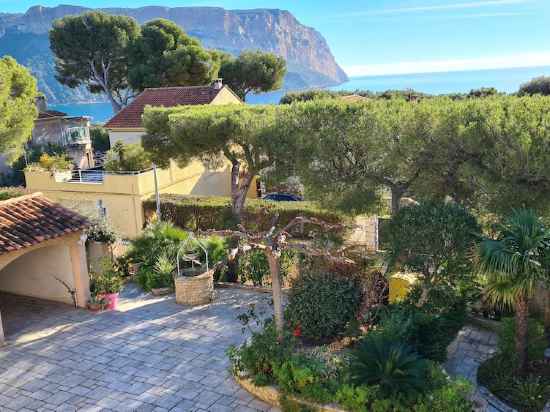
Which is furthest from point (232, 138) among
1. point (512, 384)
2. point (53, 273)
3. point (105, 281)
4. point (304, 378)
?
point (512, 384)

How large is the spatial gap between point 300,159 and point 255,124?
235 centimetres

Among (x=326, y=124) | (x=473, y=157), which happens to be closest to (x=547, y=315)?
(x=473, y=157)

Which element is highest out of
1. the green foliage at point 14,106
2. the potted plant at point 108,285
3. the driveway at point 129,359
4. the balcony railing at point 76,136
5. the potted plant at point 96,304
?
the green foliage at point 14,106

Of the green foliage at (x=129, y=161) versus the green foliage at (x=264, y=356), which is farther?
the green foliage at (x=129, y=161)

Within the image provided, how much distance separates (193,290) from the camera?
45.6 ft

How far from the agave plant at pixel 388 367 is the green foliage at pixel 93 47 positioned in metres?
44.0

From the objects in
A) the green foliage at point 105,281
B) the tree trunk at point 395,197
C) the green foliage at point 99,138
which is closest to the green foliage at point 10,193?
the green foliage at point 105,281

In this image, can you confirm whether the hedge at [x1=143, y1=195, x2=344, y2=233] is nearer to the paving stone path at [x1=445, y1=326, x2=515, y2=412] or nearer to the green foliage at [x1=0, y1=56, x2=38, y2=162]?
the green foliage at [x1=0, y1=56, x2=38, y2=162]

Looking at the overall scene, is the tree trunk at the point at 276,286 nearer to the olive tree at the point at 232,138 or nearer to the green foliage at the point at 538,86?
the olive tree at the point at 232,138

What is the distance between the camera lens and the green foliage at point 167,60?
4341 cm

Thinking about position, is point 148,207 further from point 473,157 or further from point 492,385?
point 492,385

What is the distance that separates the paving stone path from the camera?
8.82 m

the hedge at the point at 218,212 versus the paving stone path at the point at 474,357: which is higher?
the hedge at the point at 218,212

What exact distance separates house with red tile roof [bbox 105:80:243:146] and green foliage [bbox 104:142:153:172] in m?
6.57
